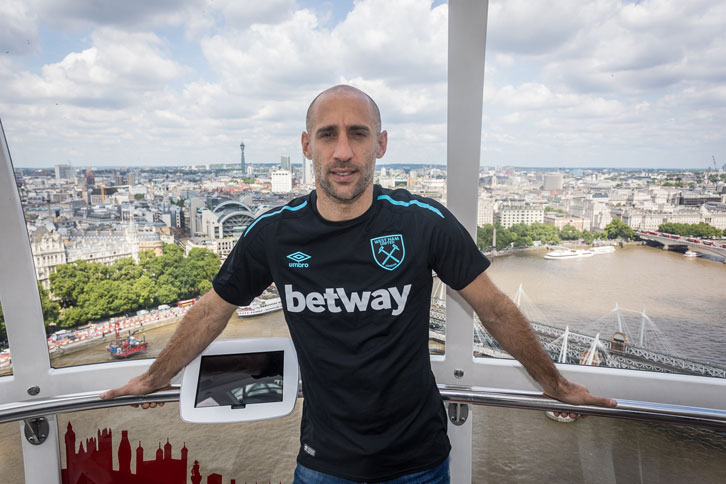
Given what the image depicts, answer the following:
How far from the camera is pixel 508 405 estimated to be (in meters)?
1.72

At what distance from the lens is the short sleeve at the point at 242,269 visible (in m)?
1.54

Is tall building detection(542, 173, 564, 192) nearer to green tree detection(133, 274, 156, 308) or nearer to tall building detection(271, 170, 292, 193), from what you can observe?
tall building detection(271, 170, 292, 193)

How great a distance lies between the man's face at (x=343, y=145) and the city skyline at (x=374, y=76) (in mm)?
579

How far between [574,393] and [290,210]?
117 centimetres

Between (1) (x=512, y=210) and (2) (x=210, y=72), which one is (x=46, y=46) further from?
(1) (x=512, y=210)

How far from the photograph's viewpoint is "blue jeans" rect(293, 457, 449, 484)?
1.41 metres

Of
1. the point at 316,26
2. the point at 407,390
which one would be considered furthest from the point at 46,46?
the point at 407,390

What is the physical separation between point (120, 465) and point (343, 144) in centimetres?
Result: 181

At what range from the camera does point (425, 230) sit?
4.78 ft

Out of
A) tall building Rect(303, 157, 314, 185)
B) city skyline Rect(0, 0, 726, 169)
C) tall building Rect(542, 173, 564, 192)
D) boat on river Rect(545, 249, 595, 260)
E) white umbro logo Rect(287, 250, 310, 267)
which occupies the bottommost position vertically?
boat on river Rect(545, 249, 595, 260)

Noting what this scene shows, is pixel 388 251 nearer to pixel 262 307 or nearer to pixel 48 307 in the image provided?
pixel 262 307

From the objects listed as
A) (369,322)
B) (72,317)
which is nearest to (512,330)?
(369,322)

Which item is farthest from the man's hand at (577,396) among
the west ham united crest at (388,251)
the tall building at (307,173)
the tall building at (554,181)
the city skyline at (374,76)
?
the tall building at (307,173)

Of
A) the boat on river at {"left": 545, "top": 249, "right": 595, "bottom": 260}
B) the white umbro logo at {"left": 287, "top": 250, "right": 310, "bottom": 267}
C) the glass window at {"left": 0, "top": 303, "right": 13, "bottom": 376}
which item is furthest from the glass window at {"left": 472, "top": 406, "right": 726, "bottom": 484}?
the glass window at {"left": 0, "top": 303, "right": 13, "bottom": 376}
